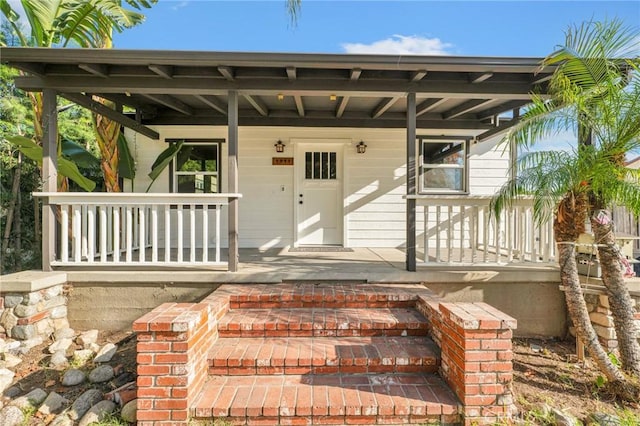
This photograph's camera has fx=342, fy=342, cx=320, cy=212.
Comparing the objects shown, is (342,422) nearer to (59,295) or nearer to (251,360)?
(251,360)

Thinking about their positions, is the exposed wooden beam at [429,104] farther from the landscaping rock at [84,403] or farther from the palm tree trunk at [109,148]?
the landscaping rock at [84,403]

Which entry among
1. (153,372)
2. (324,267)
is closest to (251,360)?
(153,372)

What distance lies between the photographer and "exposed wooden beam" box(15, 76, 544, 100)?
164 inches

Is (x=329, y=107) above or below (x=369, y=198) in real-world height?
above

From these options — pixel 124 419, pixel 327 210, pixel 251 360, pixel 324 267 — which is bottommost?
pixel 124 419

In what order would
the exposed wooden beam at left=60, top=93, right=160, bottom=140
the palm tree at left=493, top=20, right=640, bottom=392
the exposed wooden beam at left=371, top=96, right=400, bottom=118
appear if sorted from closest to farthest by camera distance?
the palm tree at left=493, top=20, right=640, bottom=392
the exposed wooden beam at left=60, top=93, right=160, bottom=140
the exposed wooden beam at left=371, top=96, right=400, bottom=118

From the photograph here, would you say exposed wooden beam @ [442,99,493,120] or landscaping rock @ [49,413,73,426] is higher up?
exposed wooden beam @ [442,99,493,120]

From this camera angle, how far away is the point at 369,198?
6.70 meters

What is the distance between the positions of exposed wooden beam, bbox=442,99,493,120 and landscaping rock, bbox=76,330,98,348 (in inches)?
236

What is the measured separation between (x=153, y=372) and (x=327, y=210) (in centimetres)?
476

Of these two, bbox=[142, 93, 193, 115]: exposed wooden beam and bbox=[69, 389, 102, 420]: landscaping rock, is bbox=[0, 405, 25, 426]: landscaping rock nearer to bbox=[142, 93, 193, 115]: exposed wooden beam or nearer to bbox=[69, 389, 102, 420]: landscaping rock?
bbox=[69, 389, 102, 420]: landscaping rock

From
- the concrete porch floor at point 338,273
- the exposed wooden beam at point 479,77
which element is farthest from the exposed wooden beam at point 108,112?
the exposed wooden beam at point 479,77

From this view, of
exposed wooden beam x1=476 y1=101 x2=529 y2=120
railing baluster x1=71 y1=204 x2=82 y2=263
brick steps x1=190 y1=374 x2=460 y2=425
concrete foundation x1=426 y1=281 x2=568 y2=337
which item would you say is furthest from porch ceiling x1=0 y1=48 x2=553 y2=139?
brick steps x1=190 y1=374 x2=460 y2=425

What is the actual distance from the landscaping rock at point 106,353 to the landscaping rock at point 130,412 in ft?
3.63
